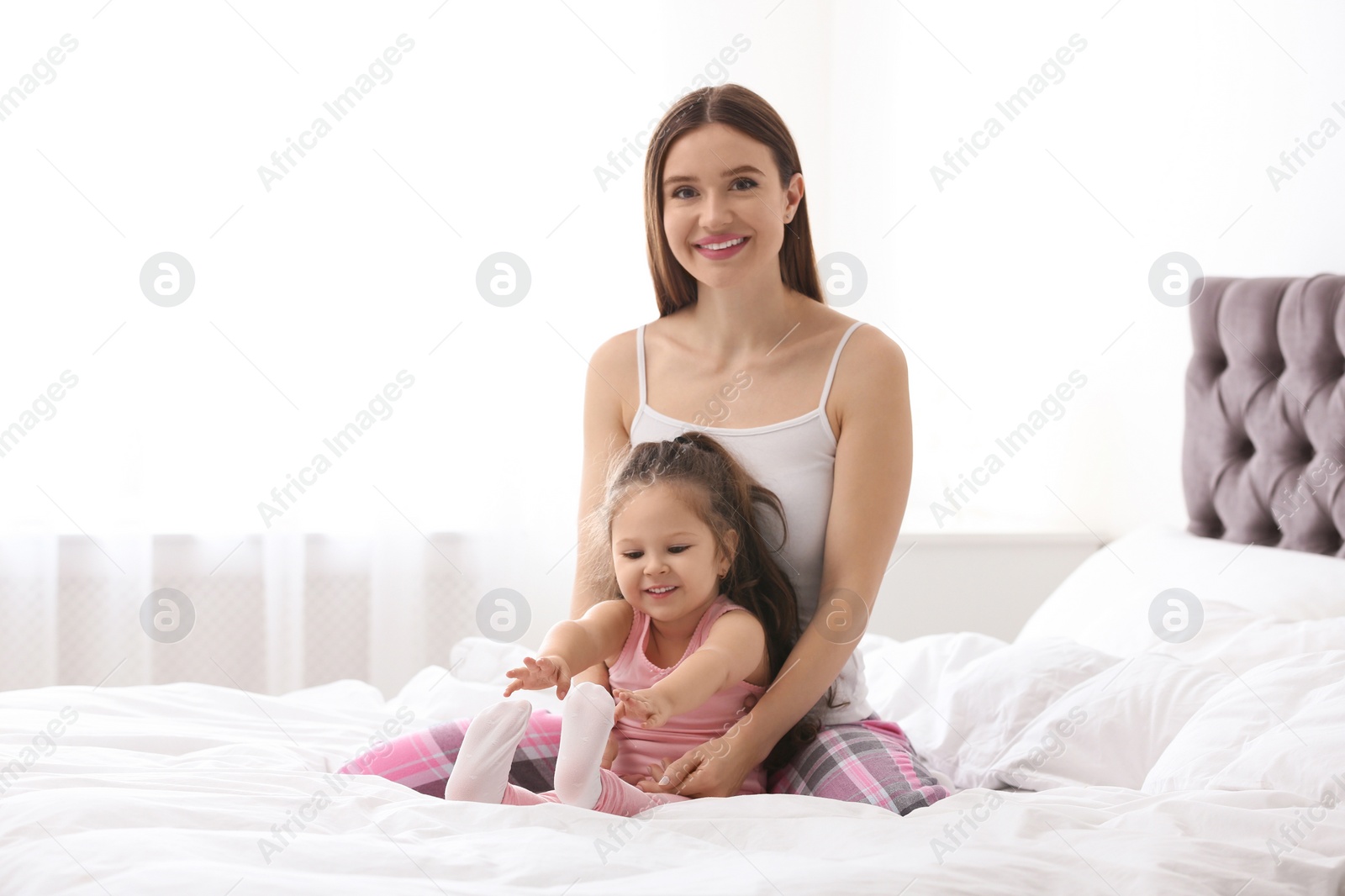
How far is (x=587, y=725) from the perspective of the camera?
102 centimetres

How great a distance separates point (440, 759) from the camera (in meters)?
1.21

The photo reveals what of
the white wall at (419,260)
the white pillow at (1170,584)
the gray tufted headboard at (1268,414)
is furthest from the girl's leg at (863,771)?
the white wall at (419,260)

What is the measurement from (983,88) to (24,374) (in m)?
2.60

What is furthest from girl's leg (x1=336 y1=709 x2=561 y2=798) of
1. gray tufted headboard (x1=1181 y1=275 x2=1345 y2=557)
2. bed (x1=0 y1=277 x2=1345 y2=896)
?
gray tufted headboard (x1=1181 y1=275 x2=1345 y2=557)

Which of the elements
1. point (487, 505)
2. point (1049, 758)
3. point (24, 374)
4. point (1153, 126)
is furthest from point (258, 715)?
point (1153, 126)

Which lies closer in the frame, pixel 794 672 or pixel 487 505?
pixel 794 672

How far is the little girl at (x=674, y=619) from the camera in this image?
3.68 ft

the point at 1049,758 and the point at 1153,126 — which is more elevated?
the point at 1153,126

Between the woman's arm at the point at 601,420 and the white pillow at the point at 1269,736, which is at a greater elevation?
the woman's arm at the point at 601,420

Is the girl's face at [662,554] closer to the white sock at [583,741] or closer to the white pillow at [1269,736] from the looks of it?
the white sock at [583,741]

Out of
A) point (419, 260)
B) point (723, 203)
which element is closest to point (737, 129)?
point (723, 203)

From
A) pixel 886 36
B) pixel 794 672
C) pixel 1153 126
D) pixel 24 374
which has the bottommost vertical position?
pixel 794 672

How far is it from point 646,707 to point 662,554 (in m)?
0.23

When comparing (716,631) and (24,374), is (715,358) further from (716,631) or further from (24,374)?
(24,374)
